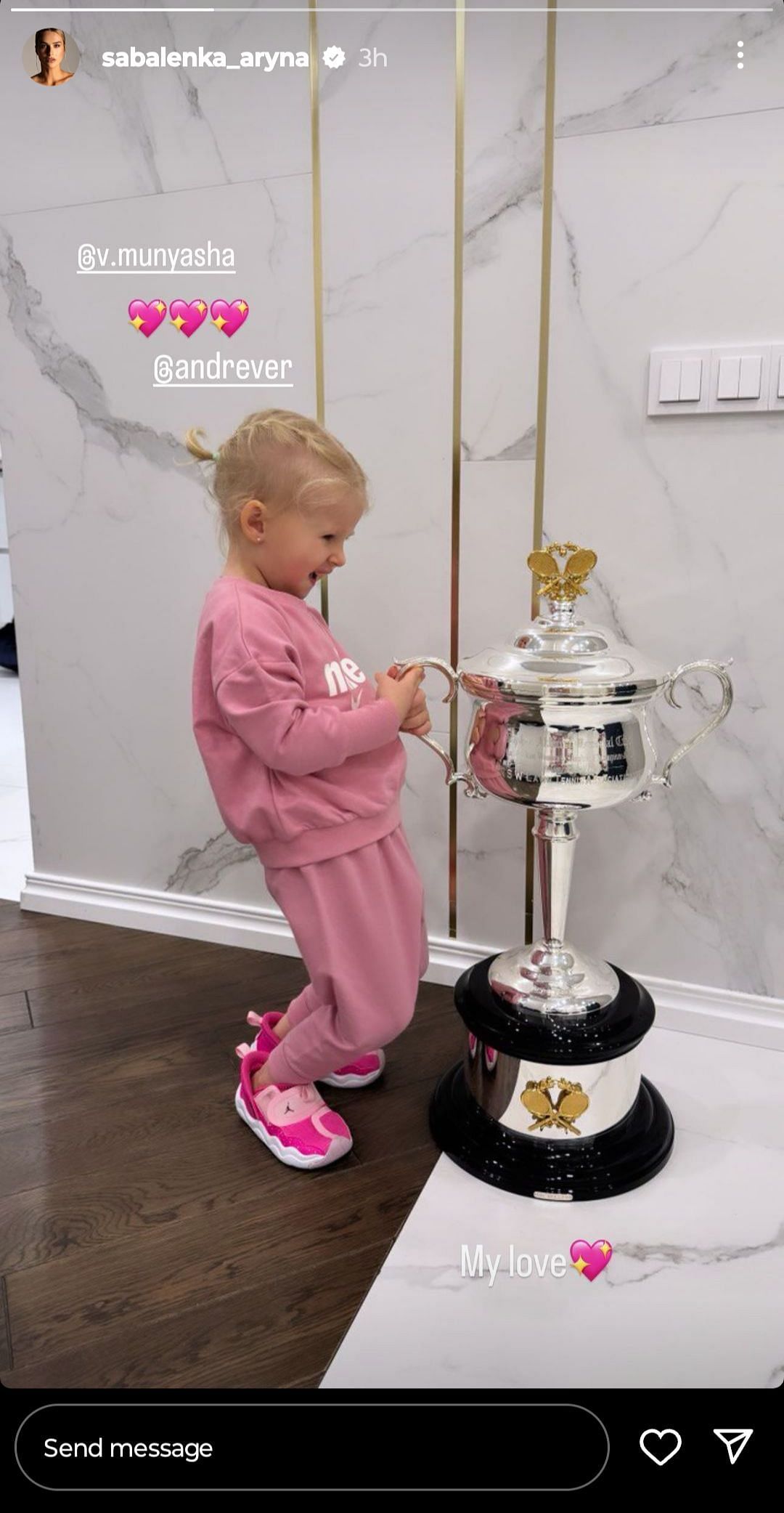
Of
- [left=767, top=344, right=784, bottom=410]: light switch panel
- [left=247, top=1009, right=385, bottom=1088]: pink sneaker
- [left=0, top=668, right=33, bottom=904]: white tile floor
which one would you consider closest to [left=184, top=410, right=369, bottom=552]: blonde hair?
[left=767, top=344, right=784, bottom=410]: light switch panel

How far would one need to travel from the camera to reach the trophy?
1.21 metres

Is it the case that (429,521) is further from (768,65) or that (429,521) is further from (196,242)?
(768,65)

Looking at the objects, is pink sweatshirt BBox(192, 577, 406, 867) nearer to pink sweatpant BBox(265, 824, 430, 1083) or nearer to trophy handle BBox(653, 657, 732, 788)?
pink sweatpant BBox(265, 824, 430, 1083)

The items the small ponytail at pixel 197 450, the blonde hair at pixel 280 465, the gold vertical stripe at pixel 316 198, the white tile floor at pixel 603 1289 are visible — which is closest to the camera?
the white tile floor at pixel 603 1289

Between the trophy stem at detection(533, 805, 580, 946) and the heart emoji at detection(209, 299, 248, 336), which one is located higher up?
the heart emoji at detection(209, 299, 248, 336)

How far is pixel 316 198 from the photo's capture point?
5.37 ft

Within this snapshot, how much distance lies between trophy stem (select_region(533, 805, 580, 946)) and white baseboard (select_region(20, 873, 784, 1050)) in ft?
1.21

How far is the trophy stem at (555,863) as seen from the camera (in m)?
1.32

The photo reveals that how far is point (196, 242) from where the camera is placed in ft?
5.70

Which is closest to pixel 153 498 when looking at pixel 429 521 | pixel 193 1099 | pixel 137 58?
pixel 429 521

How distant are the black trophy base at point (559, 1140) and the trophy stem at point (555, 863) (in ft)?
0.41

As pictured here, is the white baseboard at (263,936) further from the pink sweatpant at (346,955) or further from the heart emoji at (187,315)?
the heart emoji at (187,315)
